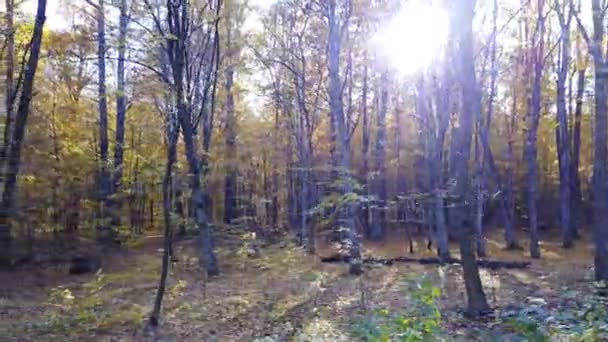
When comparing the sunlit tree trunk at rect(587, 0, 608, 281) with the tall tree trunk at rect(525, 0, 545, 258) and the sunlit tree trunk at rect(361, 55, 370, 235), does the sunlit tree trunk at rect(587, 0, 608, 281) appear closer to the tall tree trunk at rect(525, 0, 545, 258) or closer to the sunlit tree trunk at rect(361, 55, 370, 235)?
the tall tree trunk at rect(525, 0, 545, 258)

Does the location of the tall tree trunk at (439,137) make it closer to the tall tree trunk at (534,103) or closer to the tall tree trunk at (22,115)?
the tall tree trunk at (534,103)

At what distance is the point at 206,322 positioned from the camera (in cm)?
746

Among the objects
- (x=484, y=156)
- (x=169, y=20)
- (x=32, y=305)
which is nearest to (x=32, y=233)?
(x=32, y=305)

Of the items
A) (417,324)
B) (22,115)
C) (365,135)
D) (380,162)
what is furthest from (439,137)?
(417,324)

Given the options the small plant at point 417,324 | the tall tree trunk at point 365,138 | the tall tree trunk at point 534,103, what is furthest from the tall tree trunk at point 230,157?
the small plant at point 417,324

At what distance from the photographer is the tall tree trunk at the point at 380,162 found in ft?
68.3

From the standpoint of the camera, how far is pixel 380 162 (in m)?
22.6

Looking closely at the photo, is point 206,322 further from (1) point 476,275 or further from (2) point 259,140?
(2) point 259,140

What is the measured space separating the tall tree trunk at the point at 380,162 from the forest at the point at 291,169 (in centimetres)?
11

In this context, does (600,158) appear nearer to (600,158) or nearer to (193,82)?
(600,158)

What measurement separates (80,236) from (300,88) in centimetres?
838

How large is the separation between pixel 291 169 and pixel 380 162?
28.3 feet

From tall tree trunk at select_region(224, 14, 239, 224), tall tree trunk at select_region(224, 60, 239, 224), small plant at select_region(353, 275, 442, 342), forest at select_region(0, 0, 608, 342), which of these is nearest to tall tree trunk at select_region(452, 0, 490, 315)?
forest at select_region(0, 0, 608, 342)

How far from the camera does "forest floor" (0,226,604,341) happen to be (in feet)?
21.9
